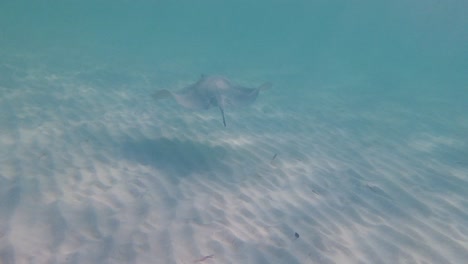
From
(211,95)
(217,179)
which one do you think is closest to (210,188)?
(217,179)

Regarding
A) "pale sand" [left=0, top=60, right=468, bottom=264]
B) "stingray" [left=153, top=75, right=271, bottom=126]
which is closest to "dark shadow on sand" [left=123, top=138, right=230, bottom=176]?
"pale sand" [left=0, top=60, right=468, bottom=264]

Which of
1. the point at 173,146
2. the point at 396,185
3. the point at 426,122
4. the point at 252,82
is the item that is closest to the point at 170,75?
the point at 252,82

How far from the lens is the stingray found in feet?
23.3

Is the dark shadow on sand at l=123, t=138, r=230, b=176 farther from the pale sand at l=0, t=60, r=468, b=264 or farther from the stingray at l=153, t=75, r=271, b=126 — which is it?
the stingray at l=153, t=75, r=271, b=126

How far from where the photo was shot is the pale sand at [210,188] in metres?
4.35

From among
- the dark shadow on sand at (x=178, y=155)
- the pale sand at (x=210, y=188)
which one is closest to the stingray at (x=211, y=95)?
the dark shadow on sand at (x=178, y=155)

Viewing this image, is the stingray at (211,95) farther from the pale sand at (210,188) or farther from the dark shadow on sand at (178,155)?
the pale sand at (210,188)

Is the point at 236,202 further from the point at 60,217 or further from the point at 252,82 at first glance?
the point at 252,82

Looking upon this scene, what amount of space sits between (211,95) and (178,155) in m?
1.47

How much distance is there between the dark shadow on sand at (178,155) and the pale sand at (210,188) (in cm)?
4

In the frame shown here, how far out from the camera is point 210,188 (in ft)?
19.7

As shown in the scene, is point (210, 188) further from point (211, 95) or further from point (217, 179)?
point (211, 95)

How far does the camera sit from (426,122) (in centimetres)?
1253

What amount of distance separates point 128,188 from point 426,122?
1136cm
